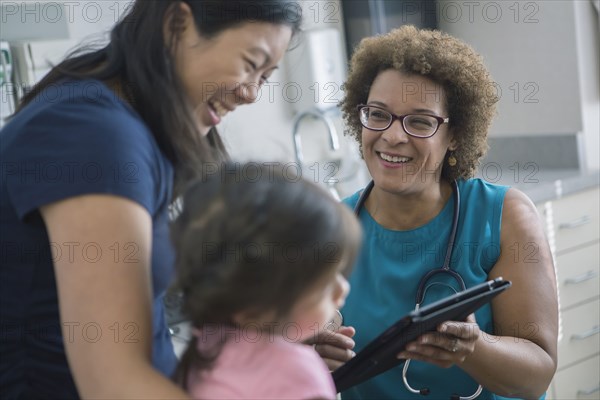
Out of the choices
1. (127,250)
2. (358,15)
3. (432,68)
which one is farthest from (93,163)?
(358,15)

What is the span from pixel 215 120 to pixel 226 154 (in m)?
0.11

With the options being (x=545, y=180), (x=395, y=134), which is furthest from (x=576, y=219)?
(x=395, y=134)

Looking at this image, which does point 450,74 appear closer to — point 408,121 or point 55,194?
point 408,121

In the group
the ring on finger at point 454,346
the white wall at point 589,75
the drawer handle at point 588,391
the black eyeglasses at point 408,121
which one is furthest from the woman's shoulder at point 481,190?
the white wall at point 589,75

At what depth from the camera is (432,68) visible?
1.82 metres

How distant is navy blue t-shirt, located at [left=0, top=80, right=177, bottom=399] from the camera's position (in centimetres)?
89

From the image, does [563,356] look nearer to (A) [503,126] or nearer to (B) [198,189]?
(A) [503,126]

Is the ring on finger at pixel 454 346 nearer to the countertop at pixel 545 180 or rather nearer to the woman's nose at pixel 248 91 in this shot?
the woman's nose at pixel 248 91

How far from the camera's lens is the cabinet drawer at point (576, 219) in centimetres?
303

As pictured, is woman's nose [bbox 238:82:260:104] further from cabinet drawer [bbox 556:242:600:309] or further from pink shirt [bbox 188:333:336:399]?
cabinet drawer [bbox 556:242:600:309]

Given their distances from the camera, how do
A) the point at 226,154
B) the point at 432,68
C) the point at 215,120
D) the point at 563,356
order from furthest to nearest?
the point at 563,356, the point at 432,68, the point at 226,154, the point at 215,120

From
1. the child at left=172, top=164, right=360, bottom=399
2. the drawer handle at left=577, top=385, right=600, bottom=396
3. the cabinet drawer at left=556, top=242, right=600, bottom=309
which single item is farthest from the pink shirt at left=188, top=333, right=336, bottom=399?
the drawer handle at left=577, top=385, right=600, bottom=396

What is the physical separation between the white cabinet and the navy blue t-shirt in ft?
7.26

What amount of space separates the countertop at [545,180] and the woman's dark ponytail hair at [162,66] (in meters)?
2.04
